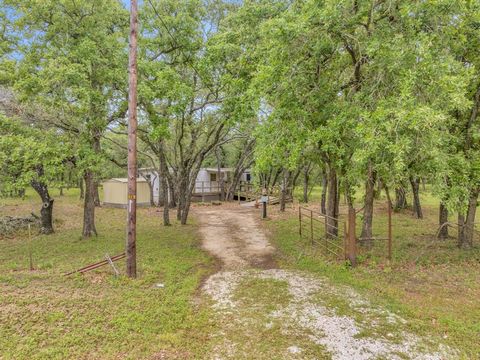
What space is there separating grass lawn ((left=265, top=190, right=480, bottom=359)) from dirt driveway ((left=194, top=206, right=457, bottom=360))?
1.15 feet

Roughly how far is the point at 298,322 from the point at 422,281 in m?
3.61

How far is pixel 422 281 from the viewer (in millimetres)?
7270

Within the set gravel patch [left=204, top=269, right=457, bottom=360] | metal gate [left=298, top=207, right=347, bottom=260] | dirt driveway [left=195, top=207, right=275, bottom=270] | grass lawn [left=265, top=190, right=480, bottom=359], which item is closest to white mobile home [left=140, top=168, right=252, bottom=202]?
dirt driveway [left=195, top=207, right=275, bottom=270]

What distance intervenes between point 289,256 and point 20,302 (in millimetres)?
6577

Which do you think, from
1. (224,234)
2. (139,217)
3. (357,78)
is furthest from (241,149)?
(357,78)

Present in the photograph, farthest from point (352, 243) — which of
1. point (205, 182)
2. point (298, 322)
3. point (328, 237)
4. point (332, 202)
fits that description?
point (205, 182)

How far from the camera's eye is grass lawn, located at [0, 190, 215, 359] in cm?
465

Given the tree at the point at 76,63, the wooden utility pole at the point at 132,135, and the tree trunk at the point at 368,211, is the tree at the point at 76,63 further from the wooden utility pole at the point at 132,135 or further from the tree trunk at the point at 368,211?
the tree trunk at the point at 368,211

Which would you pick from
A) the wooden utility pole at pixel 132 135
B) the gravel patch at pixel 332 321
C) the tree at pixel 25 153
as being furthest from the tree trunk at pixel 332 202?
the tree at pixel 25 153

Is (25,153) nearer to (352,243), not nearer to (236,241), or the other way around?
(236,241)

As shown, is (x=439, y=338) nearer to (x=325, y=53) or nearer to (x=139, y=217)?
(x=325, y=53)

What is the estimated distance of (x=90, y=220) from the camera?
40.2 ft

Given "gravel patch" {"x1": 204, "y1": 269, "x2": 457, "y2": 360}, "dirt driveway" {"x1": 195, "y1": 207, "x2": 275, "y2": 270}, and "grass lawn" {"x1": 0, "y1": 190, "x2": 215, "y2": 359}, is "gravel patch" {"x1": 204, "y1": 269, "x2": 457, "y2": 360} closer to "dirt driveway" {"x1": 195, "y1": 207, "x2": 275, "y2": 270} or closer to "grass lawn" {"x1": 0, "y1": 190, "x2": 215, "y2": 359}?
"grass lawn" {"x1": 0, "y1": 190, "x2": 215, "y2": 359}

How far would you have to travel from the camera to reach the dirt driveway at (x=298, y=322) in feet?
14.9
